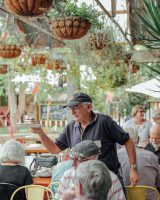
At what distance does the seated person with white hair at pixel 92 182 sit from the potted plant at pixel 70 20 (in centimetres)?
295

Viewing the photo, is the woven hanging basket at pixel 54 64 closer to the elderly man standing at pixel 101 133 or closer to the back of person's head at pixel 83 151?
the elderly man standing at pixel 101 133

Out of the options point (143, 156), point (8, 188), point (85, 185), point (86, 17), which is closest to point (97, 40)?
point (86, 17)

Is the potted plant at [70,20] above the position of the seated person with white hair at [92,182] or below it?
above

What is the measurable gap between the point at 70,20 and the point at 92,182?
3164mm

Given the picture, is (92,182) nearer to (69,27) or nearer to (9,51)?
(69,27)

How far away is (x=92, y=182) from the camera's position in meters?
2.49

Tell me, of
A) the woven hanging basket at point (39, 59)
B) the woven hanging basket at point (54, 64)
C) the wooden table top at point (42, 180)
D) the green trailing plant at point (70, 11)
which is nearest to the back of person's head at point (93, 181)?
the wooden table top at point (42, 180)

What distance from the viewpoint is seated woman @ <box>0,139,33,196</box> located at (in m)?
4.08

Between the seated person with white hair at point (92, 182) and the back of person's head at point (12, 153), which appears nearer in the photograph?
the seated person with white hair at point (92, 182)

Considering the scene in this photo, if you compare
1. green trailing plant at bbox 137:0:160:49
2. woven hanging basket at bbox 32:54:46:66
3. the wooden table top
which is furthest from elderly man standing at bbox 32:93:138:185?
woven hanging basket at bbox 32:54:46:66

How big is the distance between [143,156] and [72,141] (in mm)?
645

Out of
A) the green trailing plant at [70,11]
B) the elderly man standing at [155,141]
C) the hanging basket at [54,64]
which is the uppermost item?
the green trailing plant at [70,11]

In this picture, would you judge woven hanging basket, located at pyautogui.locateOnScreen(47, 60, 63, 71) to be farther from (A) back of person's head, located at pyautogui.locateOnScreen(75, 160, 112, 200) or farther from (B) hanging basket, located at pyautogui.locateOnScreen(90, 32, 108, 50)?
(A) back of person's head, located at pyautogui.locateOnScreen(75, 160, 112, 200)

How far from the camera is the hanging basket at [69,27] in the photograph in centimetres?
535
